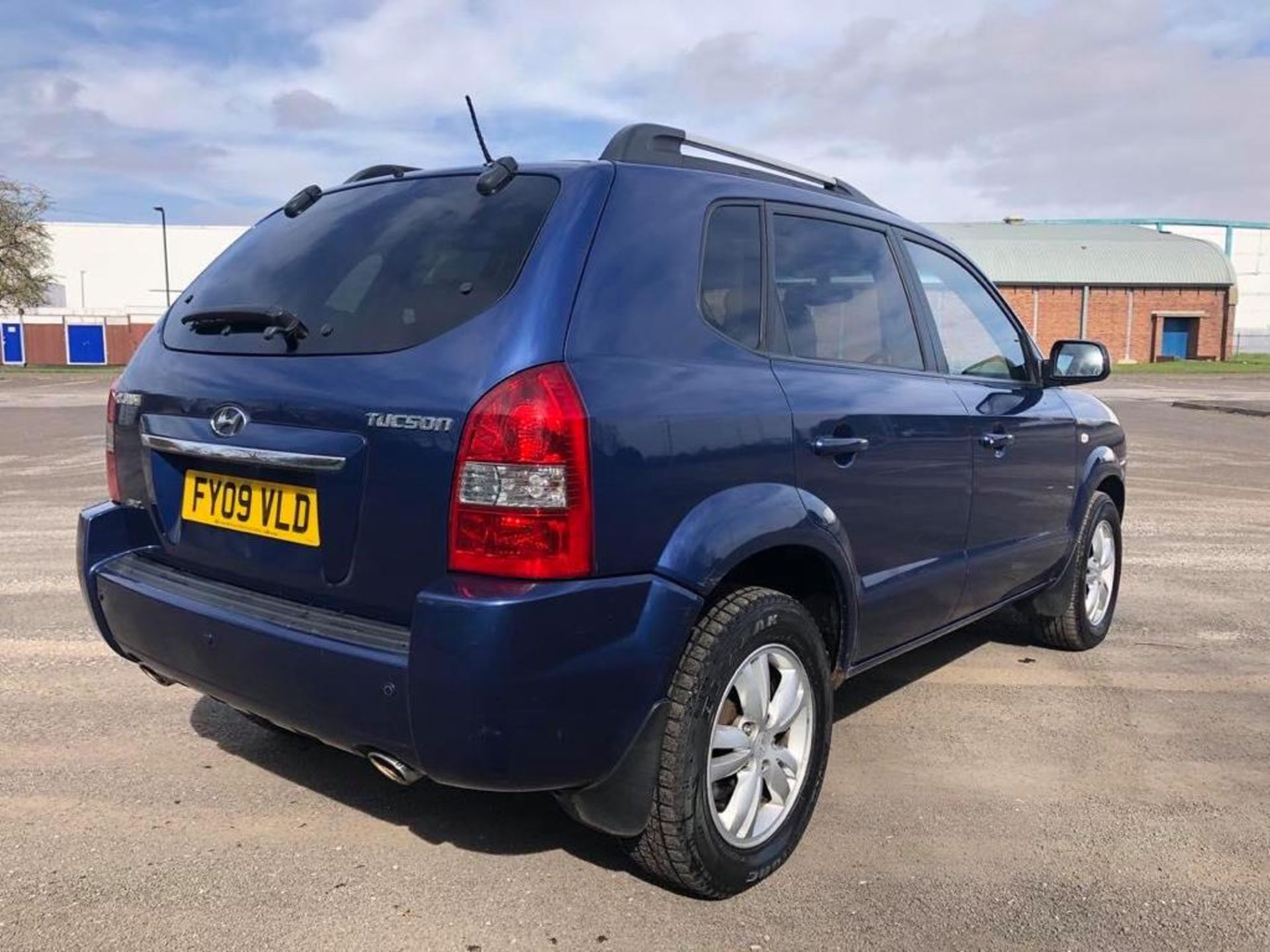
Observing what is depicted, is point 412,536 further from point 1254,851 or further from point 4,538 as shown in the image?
point 4,538

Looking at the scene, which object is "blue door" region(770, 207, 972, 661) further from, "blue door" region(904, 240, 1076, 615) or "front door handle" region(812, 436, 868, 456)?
"blue door" region(904, 240, 1076, 615)

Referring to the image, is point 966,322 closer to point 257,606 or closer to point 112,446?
point 257,606

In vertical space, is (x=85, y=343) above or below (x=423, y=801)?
above

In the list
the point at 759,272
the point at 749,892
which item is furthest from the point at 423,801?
the point at 759,272

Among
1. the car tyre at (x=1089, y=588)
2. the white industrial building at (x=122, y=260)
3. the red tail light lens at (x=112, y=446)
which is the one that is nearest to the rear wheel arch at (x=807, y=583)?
the red tail light lens at (x=112, y=446)

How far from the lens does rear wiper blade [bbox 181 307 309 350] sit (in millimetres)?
2672

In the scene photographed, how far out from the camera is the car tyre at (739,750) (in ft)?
8.29

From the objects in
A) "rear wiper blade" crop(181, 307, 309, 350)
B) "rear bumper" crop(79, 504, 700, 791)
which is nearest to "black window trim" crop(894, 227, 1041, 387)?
"rear bumper" crop(79, 504, 700, 791)

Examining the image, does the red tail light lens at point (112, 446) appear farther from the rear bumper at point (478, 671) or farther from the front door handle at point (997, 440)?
the front door handle at point (997, 440)

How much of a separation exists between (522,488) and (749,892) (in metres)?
1.31

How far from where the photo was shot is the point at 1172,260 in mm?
55188

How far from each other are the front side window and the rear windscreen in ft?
5.79

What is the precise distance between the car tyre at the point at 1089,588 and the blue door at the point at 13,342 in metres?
49.9

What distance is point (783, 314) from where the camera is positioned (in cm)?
306
